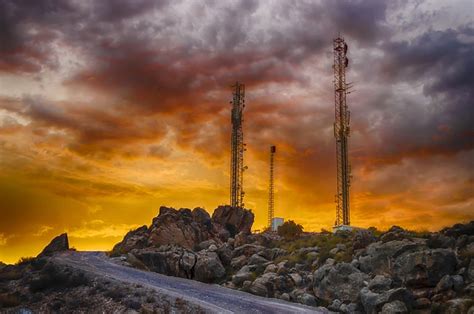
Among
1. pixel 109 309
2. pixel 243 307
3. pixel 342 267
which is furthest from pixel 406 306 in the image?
pixel 109 309

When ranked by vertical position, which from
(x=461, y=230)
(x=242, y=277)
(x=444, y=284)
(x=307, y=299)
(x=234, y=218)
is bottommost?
(x=307, y=299)

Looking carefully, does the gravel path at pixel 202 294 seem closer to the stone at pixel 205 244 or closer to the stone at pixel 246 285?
the stone at pixel 246 285

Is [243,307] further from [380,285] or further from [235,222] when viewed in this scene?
[235,222]

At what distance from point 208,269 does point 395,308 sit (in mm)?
22350

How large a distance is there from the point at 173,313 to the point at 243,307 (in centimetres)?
521

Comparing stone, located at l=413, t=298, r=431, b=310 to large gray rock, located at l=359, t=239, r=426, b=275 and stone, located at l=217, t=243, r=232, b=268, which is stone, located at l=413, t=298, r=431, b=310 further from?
stone, located at l=217, t=243, r=232, b=268

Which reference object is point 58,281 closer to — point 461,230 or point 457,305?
point 457,305

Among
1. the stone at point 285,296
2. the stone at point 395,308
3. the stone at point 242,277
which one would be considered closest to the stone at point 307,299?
the stone at point 285,296

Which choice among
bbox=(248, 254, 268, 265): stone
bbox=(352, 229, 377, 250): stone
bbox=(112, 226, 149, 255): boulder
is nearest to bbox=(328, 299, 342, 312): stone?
bbox=(352, 229, 377, 250): stone

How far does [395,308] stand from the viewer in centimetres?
2941

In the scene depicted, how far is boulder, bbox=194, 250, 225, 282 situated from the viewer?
47312 mm

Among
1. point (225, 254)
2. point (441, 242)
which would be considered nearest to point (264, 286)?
point (225, 254)

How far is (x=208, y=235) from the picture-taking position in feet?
218

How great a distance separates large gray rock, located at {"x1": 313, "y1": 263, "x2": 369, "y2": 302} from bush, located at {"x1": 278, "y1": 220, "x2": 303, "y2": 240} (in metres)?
28.9
